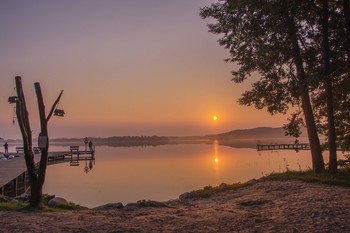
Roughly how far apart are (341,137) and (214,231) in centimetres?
1416

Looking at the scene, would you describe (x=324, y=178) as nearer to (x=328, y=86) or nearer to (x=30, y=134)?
(x=328, y=86)

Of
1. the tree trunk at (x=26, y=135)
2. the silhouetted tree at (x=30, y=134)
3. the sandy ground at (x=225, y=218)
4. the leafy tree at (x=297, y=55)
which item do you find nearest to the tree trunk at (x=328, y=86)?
the leafy tree at (x=297, y=55)

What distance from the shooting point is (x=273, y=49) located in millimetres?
18078

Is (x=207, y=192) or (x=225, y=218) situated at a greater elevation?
(x=225, y=218)

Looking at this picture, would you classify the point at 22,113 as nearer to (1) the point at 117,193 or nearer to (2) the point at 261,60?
(2) the point at 261,60

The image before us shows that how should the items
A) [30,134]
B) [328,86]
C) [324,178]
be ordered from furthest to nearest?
[328,86]
[324,178]
[30,134]

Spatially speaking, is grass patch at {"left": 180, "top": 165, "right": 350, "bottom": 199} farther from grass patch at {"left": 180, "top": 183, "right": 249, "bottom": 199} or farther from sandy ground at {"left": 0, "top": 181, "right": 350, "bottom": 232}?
sandy ground at {"left": 0, "top": 181, "right": 350, "bottom": 232}

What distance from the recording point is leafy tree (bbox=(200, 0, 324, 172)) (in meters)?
17.5

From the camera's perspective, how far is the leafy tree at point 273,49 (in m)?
17.5

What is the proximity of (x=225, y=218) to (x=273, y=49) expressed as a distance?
10751 mm

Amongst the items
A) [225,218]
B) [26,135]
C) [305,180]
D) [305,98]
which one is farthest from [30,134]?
[305,98]

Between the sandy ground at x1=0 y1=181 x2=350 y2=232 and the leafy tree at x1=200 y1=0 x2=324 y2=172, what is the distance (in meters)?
6.87

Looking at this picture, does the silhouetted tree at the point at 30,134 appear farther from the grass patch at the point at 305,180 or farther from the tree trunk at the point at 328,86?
the tree trunk at the point at 328,86

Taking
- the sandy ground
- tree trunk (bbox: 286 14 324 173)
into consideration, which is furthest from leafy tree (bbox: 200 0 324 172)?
the sandy ground
